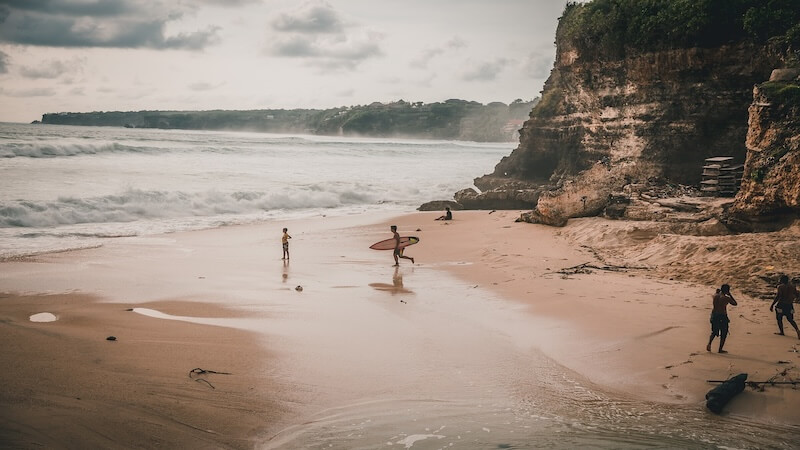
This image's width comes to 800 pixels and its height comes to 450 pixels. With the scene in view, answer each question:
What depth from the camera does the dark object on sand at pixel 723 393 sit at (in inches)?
264

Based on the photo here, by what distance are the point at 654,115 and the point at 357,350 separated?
622 inches

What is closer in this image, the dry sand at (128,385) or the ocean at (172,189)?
the dry sand at (128,385)

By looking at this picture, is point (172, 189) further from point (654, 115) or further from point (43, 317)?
point (654, 115)

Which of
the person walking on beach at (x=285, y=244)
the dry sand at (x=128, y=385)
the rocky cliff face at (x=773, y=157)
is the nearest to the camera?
the dry sand at (x=128, y=385)

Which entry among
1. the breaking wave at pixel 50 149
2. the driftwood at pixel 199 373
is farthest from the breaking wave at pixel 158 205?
the breaking wave at pixel 50 149

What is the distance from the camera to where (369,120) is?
127m

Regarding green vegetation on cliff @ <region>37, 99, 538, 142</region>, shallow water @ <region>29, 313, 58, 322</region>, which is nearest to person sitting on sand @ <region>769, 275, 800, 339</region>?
shallow water @ <region>29, 313, 58, 322</region>

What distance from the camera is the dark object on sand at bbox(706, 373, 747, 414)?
670 cm

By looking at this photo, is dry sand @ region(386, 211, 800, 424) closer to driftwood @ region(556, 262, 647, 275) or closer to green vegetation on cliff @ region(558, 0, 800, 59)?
driftwood @ region(556, 262, 647, 275)

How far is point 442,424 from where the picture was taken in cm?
648

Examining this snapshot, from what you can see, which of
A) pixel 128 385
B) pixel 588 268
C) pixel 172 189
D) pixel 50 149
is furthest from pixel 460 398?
pixel 50 149

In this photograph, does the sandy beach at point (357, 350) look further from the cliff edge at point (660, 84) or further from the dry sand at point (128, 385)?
the cliff edge at point (660, 84)

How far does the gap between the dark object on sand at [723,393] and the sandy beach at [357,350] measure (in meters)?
0.11

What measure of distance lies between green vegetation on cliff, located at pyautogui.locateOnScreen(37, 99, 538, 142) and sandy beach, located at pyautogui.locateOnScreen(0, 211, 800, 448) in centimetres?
10802
